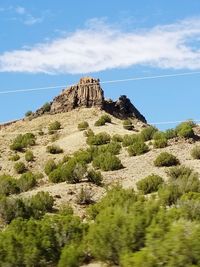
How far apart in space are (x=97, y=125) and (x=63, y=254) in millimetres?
44657

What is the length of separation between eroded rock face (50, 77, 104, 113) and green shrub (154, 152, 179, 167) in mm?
26902

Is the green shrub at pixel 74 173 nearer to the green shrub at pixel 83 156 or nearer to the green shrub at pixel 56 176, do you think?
the green shrub at pixel 56 176

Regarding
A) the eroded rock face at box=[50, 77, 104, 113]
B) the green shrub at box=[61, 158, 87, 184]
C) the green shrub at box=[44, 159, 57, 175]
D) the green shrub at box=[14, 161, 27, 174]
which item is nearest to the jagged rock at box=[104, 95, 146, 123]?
the eroded rock face at box=[50, 77, 104, 113]

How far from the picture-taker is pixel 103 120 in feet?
226

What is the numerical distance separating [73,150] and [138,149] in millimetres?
9958

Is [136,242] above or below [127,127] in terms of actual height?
below

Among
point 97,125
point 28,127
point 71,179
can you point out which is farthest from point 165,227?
point 28,127

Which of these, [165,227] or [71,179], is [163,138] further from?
[165,227]

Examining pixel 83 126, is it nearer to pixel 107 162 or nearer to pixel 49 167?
pixel 49 167

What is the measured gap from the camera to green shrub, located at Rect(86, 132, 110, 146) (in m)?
60.4

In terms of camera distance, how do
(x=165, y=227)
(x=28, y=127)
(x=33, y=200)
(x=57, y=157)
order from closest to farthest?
(x=165, y=227) → (x=33, y=200) → (x=57, y=157) → (x=28, y=127)

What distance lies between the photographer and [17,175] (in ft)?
180

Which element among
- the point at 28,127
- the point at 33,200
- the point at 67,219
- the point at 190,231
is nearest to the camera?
the point at 190,231

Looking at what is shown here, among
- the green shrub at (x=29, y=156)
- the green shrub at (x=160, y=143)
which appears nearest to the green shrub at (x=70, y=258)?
the green shrub at (x=160, y=143)
